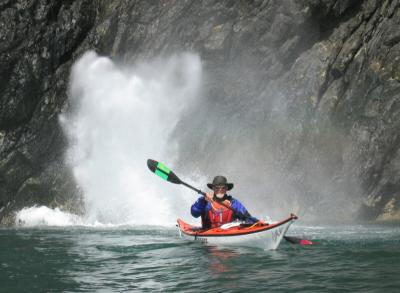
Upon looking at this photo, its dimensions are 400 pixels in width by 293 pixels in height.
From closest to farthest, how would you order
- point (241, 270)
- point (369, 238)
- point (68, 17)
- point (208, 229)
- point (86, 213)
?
point (241, 270) < point (208, 229) < point (369, 238) < point (86, 213) < point (68, 17)

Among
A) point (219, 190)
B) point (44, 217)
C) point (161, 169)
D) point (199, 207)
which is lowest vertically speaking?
point (199, 207)

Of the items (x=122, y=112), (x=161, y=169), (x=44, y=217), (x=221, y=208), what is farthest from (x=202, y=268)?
(x=122, y=112)

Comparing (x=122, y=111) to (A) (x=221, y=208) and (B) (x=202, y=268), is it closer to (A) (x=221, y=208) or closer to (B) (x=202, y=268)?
(A) (x=221, y=208)

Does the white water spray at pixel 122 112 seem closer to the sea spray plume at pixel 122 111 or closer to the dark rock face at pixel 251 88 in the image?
the sea spray plume at pixel 122 111

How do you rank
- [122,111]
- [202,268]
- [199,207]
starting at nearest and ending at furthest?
1. [202,268]
2. [199,207]
3. [122,111]

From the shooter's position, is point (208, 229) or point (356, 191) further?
point (356, 191)

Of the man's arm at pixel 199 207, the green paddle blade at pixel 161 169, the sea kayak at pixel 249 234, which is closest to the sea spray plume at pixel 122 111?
the green paddle blade at pixel 161 169

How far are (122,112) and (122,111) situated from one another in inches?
2.5

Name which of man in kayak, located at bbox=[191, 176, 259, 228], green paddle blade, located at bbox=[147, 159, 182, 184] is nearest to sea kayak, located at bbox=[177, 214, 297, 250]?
man in kayak, located at bbox=[191, 176, 259, 228]

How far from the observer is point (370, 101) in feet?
86.8

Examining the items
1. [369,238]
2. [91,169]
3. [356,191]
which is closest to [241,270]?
[369,238]

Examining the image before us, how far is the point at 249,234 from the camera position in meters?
12.0

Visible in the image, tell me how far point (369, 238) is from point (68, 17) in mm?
24619

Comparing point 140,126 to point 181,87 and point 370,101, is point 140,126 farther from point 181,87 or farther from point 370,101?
point 370,101
